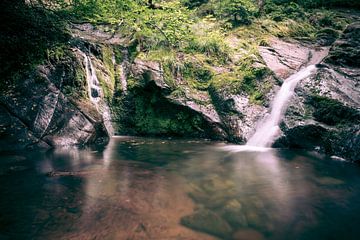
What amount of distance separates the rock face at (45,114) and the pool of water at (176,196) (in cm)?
65

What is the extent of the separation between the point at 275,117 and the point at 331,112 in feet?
5.85

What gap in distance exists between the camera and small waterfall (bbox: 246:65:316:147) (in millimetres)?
9320

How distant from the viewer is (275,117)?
31.6ft

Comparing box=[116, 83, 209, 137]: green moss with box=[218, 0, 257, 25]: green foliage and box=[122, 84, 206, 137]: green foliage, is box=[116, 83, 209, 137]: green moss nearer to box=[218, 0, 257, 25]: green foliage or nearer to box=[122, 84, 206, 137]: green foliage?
box=[122, 84, 206, 137]: green foliage

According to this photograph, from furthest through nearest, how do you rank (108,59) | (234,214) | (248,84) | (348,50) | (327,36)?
(327,36), (108,59), (248,84), (348,50), (234,214)

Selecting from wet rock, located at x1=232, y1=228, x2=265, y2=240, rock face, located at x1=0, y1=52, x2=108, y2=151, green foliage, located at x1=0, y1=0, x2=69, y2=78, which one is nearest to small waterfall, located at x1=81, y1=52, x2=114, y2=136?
rock face, located at x1=0, y1=52, x2=108, y2=151

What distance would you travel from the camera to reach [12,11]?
675cm

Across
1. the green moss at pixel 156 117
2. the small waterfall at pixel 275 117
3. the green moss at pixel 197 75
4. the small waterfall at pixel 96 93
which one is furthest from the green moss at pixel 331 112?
the small waterfall at pixel 96 93

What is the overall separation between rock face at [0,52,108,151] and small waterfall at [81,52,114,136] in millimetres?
1022

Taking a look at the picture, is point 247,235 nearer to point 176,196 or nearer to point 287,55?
point 176,196

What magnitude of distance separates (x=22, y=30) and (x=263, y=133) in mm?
7716

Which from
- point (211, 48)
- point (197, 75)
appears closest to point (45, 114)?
point (197, 75)

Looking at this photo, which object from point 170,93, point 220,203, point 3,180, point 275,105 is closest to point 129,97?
point 170,93

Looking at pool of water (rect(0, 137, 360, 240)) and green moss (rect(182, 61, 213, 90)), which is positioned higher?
green moss (rect(182, 61, 213, 90))
